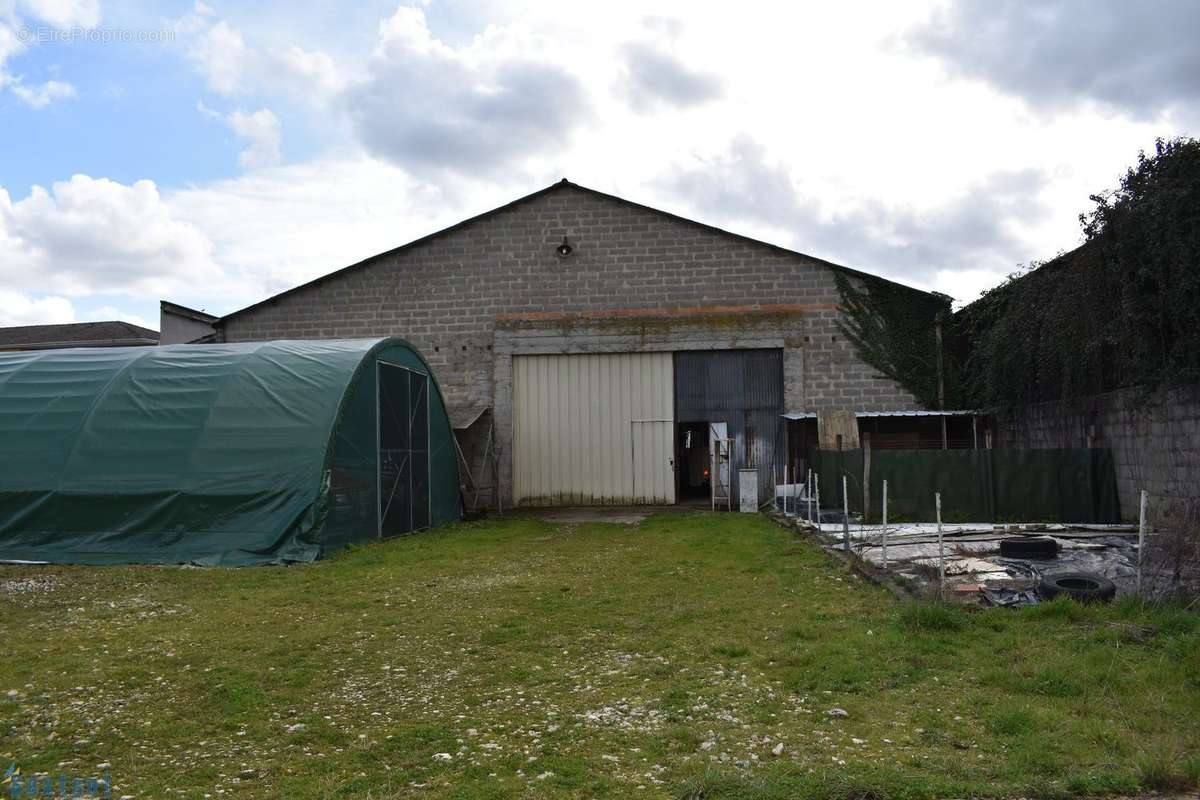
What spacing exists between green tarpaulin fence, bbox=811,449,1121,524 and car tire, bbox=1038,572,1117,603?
6.28 m

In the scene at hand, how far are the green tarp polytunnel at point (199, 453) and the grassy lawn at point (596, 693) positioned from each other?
2.71m

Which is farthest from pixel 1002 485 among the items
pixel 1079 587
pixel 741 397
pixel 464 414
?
pixel 464 414

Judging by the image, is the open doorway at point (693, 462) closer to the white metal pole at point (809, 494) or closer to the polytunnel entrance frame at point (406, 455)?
the white metal pole at point (809, 494)

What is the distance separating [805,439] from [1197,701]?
1466 cm

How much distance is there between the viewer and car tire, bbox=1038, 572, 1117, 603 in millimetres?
7184

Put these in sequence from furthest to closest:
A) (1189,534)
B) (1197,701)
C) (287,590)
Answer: (287,590) < (1189,534) < (1197,701)

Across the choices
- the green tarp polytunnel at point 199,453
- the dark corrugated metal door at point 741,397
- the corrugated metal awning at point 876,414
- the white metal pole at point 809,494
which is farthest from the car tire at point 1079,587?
the dark corrugated metal door at point 741,397

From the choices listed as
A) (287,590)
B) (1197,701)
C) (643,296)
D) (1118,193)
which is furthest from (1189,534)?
(643,296)

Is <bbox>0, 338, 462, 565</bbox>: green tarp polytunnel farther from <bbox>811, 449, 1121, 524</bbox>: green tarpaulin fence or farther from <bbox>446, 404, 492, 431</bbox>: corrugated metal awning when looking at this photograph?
<bbox>811, 449, 1121, 524</bbox>: green tarpaulin fence

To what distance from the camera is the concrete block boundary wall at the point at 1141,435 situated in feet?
38.5

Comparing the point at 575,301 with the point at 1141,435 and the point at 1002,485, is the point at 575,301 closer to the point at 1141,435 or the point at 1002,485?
the point at 1002,485

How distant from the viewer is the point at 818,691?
5.29 meters

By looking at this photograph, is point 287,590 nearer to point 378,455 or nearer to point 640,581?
point 640,581

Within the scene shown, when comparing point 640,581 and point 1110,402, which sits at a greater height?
point 1110,402
